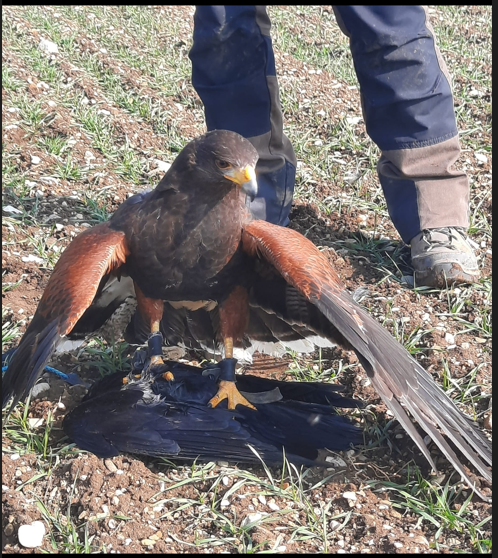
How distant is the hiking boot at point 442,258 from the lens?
4.19 meters

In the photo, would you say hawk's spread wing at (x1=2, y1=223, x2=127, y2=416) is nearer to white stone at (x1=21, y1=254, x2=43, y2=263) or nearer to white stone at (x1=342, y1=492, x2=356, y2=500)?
white stone at (x1=21, y1=254, x2=43, y2=263)

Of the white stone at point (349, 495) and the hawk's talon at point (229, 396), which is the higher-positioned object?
the hawk's talon at point (229, 396)

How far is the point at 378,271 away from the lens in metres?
4.42

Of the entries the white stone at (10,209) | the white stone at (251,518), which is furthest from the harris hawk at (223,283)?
the white stone at (10,209)

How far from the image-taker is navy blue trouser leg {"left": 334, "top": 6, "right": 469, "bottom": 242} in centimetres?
403

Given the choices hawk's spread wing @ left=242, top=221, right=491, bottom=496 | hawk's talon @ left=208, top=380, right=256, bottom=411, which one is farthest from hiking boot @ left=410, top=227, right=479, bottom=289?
hawk's talon @ left=208, top=380, right=256, bottom=411

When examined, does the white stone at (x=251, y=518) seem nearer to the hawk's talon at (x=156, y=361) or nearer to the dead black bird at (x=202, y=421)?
the dead black bird at (x=202, y=421)

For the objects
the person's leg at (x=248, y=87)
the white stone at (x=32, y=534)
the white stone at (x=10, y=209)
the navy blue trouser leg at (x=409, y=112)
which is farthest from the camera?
the white stone at (x=10, y=209)

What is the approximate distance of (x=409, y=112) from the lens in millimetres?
4191

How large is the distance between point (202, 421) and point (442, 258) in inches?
75.3

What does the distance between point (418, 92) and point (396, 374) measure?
2.10m

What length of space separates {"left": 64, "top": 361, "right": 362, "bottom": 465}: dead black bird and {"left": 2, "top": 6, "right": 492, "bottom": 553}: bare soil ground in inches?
3.2

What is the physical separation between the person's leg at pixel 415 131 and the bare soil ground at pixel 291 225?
0.21m

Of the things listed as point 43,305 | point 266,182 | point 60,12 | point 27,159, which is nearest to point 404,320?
point 266,182
